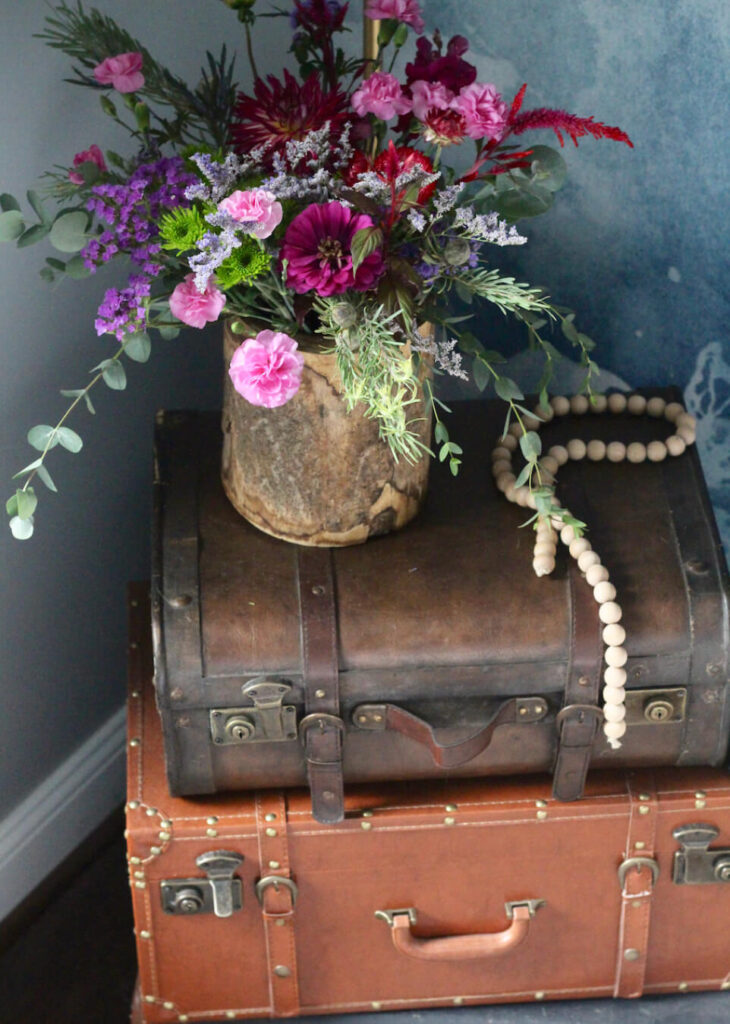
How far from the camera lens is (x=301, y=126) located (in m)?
1.20

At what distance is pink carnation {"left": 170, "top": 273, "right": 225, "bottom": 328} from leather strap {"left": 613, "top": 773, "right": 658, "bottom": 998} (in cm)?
75

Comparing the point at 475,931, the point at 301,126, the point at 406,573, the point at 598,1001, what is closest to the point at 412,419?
the point at 406,573

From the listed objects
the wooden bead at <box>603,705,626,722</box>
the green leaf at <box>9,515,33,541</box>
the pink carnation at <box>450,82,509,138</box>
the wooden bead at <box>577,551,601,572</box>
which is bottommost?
the wooden bead at <box>603,705,626,722</box>

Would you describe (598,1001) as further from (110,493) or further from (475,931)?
(110,493)

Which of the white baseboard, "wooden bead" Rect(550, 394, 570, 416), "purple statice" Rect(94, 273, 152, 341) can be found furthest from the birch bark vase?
the white baseboard

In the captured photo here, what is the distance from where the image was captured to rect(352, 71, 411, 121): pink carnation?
118cm

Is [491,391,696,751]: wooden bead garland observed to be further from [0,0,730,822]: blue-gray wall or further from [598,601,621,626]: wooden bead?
[0,0,730,822]: blue-gray wall

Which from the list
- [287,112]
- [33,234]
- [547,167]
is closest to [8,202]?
[33,234]

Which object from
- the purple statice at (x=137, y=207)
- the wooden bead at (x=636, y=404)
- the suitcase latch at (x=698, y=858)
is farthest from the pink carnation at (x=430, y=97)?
the suitcase latch at (x=698, y=858)

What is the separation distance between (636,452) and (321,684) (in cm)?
50

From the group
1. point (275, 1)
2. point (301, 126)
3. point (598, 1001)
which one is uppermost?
point (275, 1)

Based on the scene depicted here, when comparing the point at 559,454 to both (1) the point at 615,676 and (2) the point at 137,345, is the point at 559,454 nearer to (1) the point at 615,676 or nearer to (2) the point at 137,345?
(1) the point at 615,676

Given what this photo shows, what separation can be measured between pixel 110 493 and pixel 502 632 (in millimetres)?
682

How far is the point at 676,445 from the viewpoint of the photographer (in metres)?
1.51
